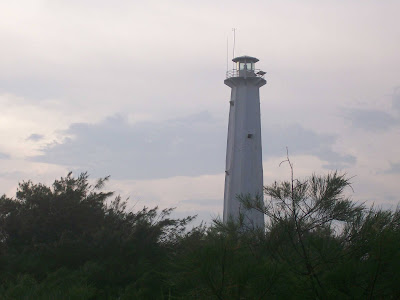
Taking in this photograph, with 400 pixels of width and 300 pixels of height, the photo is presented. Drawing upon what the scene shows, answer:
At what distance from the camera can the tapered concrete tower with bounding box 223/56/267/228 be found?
25.0 m

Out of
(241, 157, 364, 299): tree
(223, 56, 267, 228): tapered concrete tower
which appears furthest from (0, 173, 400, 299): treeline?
(223, 56, 267, 228): tapered concrete tower

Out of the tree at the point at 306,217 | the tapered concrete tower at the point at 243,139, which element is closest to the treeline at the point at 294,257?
the tree at the point at 306,217

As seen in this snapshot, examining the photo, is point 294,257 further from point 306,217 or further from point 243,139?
point 243,139

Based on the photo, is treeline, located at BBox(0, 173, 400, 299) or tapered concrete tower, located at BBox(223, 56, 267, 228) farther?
tapered concrete tower, located at BBox(223, 56, 267, 228)

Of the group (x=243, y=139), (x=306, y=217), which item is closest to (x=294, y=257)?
(x=306, y=217)

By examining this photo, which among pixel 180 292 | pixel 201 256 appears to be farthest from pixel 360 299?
pixel 180 292

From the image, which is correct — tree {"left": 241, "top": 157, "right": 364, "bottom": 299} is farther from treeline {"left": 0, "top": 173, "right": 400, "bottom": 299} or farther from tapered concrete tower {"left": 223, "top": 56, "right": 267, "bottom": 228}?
tapered concrete tower {"left": 223, "top": 56, "right": 267, "bottom": 228}

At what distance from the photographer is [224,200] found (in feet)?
84.0

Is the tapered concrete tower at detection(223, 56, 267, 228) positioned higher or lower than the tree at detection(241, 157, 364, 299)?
higher

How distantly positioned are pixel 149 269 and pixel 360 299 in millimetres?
6773

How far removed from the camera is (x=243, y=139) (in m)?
25.3

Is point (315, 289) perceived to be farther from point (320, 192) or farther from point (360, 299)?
point (320, 192)

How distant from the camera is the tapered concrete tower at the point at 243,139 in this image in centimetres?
2502

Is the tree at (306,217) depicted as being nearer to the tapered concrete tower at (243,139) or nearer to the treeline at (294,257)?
the treeline at (294,257)
